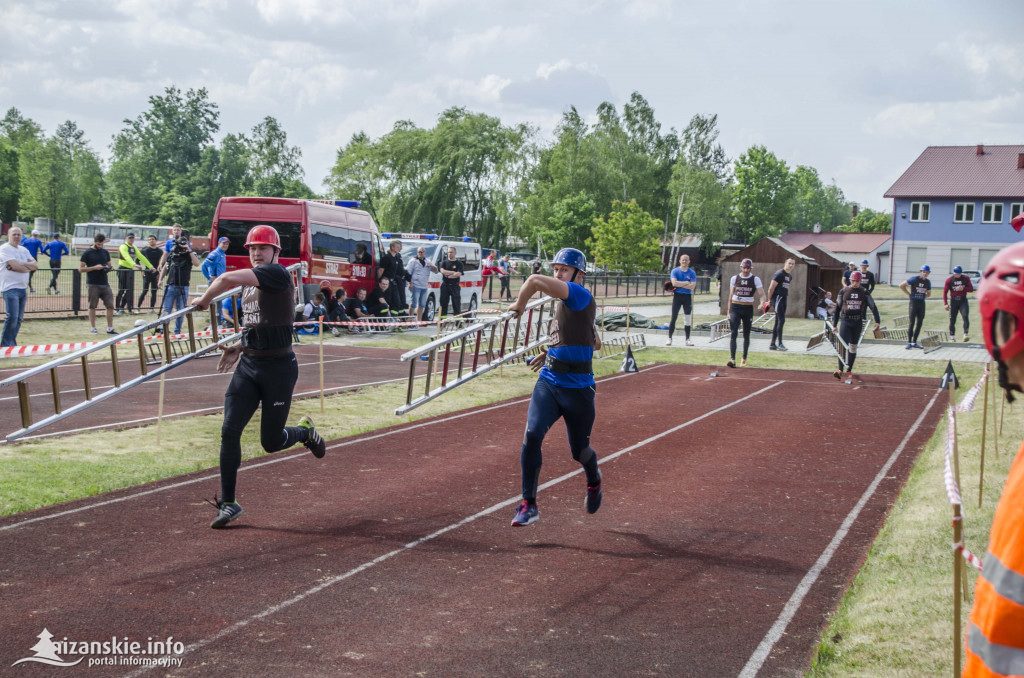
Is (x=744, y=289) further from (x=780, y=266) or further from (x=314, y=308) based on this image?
(x=780, y=266)

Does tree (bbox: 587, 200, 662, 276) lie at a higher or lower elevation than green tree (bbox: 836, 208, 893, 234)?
lower

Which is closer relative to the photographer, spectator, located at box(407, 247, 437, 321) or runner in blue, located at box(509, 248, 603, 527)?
runner in blue, located at box(509, 248, 603, 527)

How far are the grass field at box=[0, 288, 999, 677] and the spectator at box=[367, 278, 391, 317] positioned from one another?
8.37 metres

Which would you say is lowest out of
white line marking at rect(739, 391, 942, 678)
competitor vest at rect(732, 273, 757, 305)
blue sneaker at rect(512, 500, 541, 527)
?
white line marking at rect(739, 391, 942, 678)

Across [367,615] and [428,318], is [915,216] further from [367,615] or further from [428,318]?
[367,615]

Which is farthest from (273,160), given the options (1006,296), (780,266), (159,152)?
(1006,296)

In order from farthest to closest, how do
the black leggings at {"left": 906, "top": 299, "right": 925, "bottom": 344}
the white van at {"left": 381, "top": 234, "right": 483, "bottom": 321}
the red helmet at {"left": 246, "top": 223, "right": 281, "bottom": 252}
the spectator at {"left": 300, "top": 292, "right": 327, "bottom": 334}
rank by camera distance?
the white van at {"left": 381, "top": 234, "right": 483, "bottom": 321} < the black leggings at {"left": 906, "top": 299, "right": 925, "bottom": 344} < the spectator at {"left": 300, "top": 292, "right": 327, "bottom": 334} < the red helmet at {"left": 246, "top": 223, "right": 281, "bottom": 252}

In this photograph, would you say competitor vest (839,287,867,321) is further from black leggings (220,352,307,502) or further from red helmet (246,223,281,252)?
red helmet (246,223,281,252)

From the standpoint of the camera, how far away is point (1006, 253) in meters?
1.84

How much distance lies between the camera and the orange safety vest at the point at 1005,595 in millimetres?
Answer: 1721

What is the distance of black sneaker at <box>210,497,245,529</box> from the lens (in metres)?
6.75

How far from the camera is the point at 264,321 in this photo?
671 cm

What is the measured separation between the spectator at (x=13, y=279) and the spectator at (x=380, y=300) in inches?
359

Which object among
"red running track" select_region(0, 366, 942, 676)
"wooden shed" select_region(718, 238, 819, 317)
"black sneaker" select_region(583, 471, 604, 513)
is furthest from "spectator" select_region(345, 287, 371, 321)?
"black sneaker" select_region(583, 471, 604, 513)
